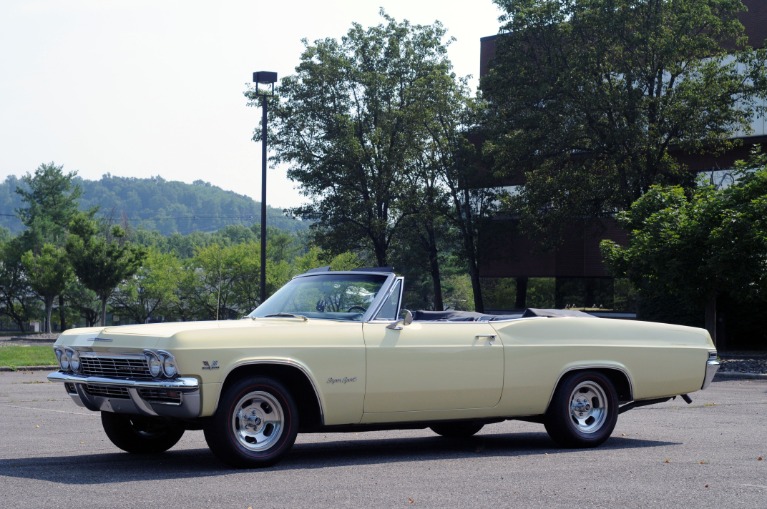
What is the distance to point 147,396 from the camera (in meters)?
8.45

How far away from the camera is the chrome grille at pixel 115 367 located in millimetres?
8531

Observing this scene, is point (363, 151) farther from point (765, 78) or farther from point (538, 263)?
point (765, 78)

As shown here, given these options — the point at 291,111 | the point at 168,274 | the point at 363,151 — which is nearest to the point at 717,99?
the point at 363,151

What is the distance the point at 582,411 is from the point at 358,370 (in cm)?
263

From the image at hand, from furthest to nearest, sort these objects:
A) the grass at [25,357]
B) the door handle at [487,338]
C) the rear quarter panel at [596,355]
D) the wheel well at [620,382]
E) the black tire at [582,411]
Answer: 1. the grass at [25,357]
2. the wheel well at [620,382]
3. the black tire at [582,411]
4. the rear quarter panel at [596,355]
5. the door handle at [487,338]

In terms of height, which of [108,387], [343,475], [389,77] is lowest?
[343,475]

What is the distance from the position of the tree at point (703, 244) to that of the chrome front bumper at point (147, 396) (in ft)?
64.6

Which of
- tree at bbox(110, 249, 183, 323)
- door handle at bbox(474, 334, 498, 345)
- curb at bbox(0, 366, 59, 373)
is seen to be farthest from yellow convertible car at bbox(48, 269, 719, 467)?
tree at bbox(110, 249, 183, 323)

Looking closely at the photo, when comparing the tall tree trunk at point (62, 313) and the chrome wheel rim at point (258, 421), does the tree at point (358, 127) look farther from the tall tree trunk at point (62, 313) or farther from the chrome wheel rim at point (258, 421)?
the chrome wheel rim at point (258, 421)

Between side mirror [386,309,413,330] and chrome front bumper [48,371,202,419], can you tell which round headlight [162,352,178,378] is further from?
side mirror [386,309,413,330]

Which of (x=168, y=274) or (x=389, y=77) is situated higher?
(x=389, y=77)

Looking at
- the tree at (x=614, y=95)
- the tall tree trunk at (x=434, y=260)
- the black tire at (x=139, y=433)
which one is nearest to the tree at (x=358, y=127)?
the tall tree trunk at (x=434, y=260)

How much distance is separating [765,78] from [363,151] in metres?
19.3

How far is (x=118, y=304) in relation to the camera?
3415 inches
